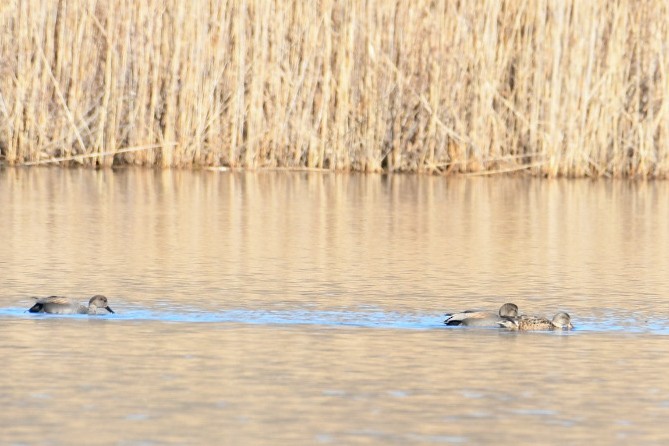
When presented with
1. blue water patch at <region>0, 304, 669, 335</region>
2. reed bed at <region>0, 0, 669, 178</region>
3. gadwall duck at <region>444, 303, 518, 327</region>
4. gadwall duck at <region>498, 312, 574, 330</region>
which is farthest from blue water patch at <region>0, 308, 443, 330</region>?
reed bed at <region>0, 0, 669, 178</region>

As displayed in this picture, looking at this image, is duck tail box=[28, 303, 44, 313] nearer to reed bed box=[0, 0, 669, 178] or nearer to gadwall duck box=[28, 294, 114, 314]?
gadwall duck box=[28, 294, 114, 314]

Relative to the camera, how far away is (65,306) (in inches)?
268

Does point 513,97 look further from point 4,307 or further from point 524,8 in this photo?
point 4,307

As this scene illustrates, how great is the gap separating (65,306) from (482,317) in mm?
1763

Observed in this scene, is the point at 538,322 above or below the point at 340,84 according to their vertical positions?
below

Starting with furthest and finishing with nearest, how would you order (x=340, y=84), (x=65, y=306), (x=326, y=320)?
(x=340, y=84)
(x=326, y=320)
(x=65, y=306)

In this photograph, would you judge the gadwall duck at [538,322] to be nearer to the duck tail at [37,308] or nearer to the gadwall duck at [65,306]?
the gadwall duck at [65,306]

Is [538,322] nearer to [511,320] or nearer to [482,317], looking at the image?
[511,320]

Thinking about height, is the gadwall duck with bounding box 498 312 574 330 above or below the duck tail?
below

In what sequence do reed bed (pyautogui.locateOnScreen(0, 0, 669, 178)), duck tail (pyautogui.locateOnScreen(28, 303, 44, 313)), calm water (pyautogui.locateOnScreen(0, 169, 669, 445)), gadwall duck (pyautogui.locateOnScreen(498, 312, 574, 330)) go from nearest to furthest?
calm water (pyautogui.locateOnScreen(0, 169, 669, 445)) < gadwall duck (pyautogui.locateOnScreen(498, 312, 574, 330)) < duck tail (pyautogui.locateOnScreen(28, 303, 44, 313)) < reed bed (pyautogui.locateOnScreen(0, 0, 669, 178))

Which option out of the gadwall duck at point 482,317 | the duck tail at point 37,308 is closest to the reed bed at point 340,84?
the duck tail at point 37,308

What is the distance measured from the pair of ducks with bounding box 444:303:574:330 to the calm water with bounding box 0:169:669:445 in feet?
0.17

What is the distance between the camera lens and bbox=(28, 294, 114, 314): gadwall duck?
675 centimetres

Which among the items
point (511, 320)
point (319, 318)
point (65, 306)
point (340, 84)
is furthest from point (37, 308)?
point (340, 84)
